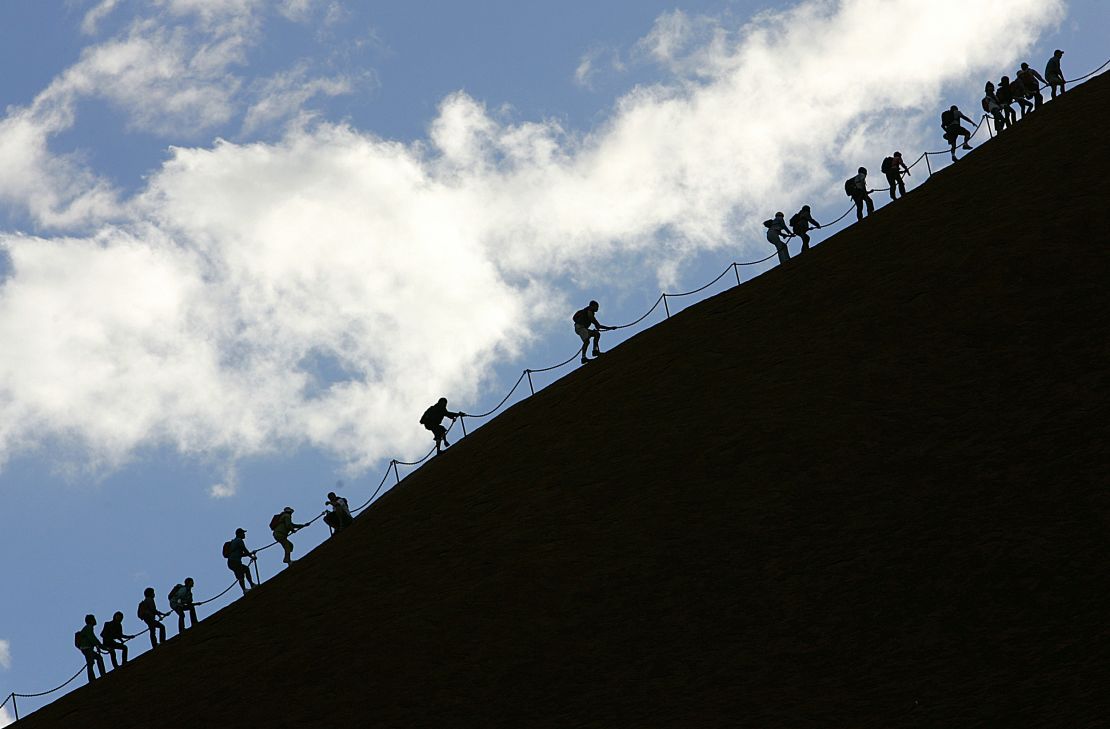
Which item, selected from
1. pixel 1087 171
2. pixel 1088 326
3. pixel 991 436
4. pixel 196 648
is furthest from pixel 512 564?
pixel 1087 171

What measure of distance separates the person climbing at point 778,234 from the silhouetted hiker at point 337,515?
1348 centimetres

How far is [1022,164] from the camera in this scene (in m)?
33.5

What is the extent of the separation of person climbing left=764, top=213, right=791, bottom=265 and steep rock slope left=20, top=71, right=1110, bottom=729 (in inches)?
99.1

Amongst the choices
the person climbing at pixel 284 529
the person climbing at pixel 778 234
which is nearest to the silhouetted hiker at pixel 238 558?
the person climbing at pixel 284 529

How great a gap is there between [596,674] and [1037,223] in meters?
15.7

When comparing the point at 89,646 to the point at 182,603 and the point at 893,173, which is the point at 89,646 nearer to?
the point at 182,603

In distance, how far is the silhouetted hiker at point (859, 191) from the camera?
36938 millimetres

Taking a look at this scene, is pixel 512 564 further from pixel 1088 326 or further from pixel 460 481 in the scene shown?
pixel 1088 326

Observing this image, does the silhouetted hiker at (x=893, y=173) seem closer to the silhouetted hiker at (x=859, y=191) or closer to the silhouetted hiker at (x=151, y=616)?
the silhouetted hiker at (x=859, y=191)

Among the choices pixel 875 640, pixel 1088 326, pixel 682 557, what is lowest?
pixel 875 640

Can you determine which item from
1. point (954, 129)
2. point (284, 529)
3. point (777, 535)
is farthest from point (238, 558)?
point (954, 129)

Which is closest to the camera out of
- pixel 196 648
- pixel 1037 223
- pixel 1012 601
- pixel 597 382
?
pixel 1012 601

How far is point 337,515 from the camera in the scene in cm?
3234

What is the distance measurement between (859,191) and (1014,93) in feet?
19.9
